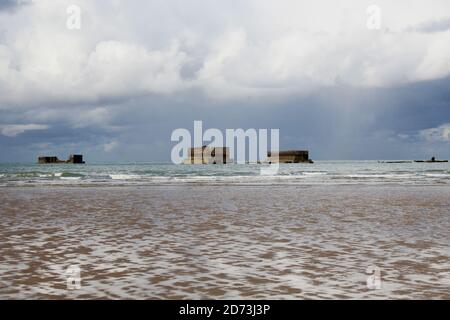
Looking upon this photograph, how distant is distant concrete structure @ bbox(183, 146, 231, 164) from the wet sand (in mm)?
133798

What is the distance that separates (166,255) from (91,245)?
74.1 inches

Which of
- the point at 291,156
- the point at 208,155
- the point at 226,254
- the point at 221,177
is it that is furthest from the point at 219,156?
the point at 226,254

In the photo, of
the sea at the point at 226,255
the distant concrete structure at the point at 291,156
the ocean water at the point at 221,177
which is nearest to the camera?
the sea at the point at 226,255

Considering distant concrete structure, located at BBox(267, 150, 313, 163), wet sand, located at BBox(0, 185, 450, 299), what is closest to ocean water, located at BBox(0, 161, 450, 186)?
wet sand, located at BBox(0, 185, 450, 299)

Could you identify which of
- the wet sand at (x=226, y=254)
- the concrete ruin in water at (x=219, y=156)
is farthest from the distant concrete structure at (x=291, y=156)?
the wet sand at (x=226, y=254)

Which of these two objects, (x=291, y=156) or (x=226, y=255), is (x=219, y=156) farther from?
(x=226, y=255)

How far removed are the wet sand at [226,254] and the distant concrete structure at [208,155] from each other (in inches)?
5268

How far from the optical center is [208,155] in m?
154

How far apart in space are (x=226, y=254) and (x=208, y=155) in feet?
477

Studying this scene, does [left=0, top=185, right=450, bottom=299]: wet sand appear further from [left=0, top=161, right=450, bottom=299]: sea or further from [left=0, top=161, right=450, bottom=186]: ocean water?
[left=0, top=161, right=450, bottom=186]: ocean water

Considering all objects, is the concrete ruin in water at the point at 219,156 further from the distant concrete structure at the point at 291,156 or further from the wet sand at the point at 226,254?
the wet sand at the point at 226,254

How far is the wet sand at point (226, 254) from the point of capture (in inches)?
239
